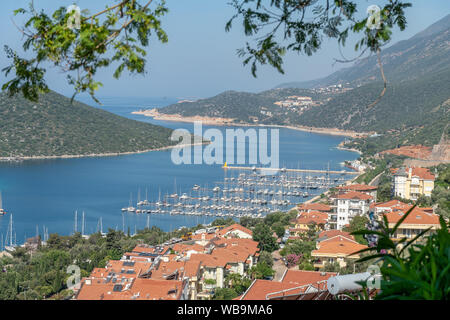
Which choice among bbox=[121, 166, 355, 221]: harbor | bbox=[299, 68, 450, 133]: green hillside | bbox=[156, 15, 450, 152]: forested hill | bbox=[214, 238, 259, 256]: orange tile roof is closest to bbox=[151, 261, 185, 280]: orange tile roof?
bbox=[214, 238, 259, 256]: orange tile roof

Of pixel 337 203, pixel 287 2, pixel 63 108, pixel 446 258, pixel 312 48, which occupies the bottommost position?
pixel 337 203

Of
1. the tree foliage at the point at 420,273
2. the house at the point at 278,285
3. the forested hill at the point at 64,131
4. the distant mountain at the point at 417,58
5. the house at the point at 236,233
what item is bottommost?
the house at the point at 236,233

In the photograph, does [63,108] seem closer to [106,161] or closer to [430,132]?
[106,161]

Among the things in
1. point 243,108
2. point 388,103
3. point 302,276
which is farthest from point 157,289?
point 243,108

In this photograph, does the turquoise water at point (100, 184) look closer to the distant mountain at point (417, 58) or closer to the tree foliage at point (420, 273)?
the tree foliage at point (420, 273)

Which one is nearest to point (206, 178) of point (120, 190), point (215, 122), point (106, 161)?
point (120, 190)

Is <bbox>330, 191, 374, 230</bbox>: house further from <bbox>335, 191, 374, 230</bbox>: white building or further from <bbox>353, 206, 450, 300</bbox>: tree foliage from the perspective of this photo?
<bbox>353, 206, 450, 300</bbox>: tree foliage

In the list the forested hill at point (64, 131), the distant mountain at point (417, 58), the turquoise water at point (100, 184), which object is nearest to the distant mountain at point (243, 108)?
the distant mountain at point (417, 58)
